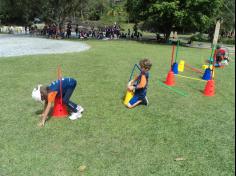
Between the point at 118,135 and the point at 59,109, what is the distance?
138cm

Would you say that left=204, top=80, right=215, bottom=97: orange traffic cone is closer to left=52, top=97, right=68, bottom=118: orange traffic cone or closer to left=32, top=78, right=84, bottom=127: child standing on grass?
left=32, top=78, right=84, bottom=127: child standing on grass

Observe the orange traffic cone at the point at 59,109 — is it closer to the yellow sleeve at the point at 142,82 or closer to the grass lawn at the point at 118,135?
the grass lawn at the point at 118,135

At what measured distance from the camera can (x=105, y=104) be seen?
22.0 ft

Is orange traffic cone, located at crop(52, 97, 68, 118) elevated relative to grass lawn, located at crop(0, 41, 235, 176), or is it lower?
elevated

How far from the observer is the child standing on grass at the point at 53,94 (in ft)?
16.8

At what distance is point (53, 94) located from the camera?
5215mm

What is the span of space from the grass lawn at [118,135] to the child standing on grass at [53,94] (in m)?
0.17

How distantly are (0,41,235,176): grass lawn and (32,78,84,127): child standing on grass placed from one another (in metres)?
0.17

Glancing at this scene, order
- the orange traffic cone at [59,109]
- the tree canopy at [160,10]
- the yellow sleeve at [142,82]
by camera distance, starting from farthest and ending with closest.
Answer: the tree canopy at [160,10], the yellow sleeve at [142,82], the orange traffic cone at [59,109]

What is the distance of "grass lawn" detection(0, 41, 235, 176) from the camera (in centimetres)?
402

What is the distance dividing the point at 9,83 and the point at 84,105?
296 centimetres

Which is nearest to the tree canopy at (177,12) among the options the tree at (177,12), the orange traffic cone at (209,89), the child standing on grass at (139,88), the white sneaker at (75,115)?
the tree at (177,12)

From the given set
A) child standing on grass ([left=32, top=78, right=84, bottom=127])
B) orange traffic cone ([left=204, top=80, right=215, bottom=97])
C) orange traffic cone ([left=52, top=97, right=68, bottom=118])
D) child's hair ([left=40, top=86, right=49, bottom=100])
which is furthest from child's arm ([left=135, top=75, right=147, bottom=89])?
orange traffic cone ([left=204, top=80, right=215, bottom=97])

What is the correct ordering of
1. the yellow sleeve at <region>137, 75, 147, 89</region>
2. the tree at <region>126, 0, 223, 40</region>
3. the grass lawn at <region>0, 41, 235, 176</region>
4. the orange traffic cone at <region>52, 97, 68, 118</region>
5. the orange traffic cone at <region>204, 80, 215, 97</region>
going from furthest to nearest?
the tree at <region>126, 0, 223, 40</region> → the orange traffic cone at <region>204, 80, 215, 97</region> → the yellow sleeve at <region>137, 75, 147, 89</region> → the orange traffic cone at <region>52, 97, 68, 118</region> → the grass lawn at <region>0, 41, 235, 176</region>
